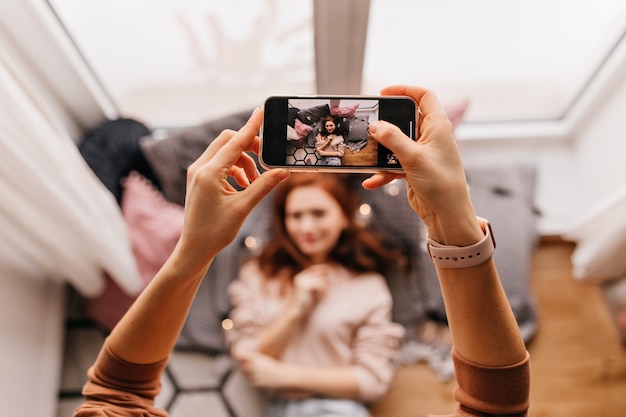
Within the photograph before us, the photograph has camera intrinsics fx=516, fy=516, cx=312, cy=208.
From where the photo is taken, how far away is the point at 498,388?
21.6 inches

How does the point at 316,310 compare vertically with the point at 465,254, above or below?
below

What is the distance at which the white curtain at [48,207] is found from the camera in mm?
983

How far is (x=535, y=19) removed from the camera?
138 cm

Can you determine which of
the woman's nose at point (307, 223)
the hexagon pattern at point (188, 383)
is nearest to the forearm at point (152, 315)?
the woman's nose at point (307, 223)

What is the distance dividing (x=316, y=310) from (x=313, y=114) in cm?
85

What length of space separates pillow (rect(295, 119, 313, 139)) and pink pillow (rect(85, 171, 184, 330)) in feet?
2.78

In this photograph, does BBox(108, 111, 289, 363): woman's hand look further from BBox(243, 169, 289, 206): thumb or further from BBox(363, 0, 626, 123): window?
BBox(363, 0, 626, 123): window

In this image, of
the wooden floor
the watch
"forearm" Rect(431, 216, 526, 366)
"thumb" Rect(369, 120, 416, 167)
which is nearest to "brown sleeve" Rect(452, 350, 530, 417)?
"forearm" Rect(431, 216, 526, 366)

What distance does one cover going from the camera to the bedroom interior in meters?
1.27

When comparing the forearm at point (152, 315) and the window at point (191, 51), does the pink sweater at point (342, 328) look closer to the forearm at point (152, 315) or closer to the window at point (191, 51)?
the window at point (191, 51)

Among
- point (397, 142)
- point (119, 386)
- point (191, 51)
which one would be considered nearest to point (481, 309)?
point (397, 142)

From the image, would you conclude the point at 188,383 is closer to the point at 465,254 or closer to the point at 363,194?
the point at 363,194

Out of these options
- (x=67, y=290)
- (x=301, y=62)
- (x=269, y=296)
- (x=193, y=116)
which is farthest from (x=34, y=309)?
(x=301, y=62)

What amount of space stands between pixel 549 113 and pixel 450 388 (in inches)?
35.1
